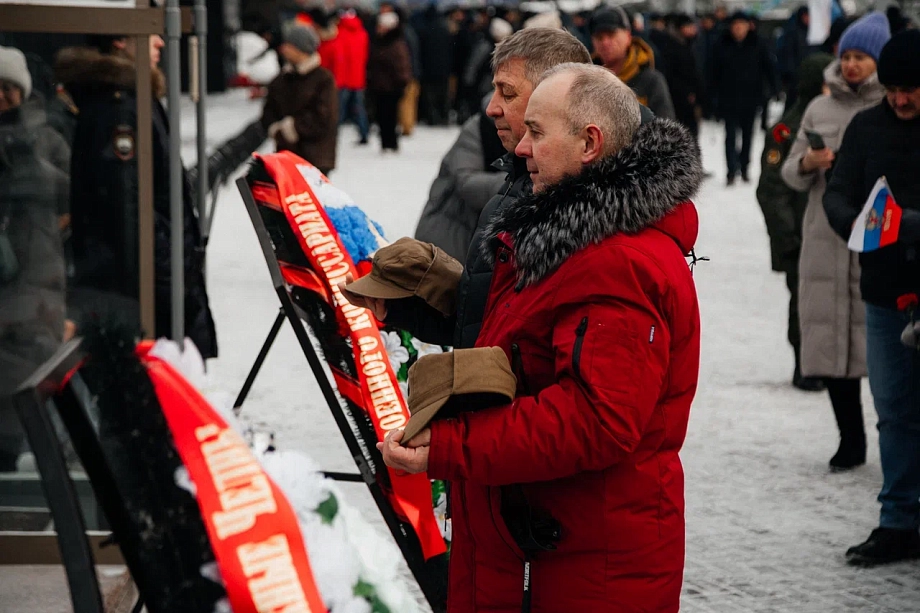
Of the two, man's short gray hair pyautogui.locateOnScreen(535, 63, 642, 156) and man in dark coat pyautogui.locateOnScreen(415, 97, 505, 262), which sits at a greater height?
man's short gray hair pyautogui.locateOnScreen(535, 63, 642, 156)

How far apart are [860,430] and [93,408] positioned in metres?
4.68

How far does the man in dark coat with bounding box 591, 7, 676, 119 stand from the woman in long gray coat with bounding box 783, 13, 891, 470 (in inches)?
31.1

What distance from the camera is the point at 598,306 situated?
242cm

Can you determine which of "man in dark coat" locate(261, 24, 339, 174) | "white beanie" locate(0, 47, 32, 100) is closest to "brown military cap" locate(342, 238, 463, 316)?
"white beanie" locate(0, 47, 32, 100)

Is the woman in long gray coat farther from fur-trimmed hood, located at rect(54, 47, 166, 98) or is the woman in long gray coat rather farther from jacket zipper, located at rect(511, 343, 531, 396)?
jacket zipper, located at rect(511, 343, 531, 396)

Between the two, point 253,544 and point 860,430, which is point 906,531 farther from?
point 253,544

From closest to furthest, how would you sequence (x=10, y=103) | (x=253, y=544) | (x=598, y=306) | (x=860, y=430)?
1. (x=253, y=544)
2. (x=598, y=306)
3. (x=10, y=103)
4. (x=860, y=430)

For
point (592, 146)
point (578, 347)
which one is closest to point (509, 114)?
point (592, 146)

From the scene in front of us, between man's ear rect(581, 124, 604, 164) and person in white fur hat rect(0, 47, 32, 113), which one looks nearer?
man's ear rect(581, 124, 604, 164)

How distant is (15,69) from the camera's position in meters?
4.73

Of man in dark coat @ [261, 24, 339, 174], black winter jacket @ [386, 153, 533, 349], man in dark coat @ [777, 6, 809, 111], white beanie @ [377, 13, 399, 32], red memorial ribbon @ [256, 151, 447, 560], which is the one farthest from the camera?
white beanie @ [377, 13, 399, 32]

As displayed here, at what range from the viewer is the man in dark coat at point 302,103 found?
1000cm

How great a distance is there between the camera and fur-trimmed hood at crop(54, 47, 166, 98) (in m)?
4.75

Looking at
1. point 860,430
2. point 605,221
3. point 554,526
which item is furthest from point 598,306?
point 860,430
